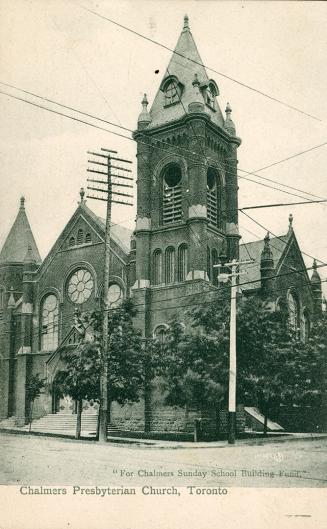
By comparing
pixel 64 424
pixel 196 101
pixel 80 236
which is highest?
pixel 196 101

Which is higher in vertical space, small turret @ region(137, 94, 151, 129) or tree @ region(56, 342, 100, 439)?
small turret @ region(137, 94, 151, 129)

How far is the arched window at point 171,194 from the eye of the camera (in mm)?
32938

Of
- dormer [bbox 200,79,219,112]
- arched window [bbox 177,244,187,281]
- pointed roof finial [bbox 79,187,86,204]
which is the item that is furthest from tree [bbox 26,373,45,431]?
dormer [bbox 200,79,219,112]

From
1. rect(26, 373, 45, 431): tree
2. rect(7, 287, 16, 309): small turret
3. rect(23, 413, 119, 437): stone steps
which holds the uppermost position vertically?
rect(7, 287, 16, 309): small turret

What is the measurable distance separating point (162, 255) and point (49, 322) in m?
9.29

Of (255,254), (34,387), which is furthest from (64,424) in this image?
(255,254)

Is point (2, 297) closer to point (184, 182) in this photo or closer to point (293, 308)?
point (184, 182)

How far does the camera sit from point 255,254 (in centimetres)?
3950

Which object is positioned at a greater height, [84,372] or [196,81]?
[196,81]

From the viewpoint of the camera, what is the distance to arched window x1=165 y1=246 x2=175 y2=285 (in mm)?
31983

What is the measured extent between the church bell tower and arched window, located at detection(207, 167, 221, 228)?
0.16 ft

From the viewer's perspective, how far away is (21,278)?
42.8 m

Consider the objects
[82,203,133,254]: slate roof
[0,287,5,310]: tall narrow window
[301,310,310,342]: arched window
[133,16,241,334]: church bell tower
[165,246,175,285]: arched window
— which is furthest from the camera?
[0,287,5,310]: tall narrow window

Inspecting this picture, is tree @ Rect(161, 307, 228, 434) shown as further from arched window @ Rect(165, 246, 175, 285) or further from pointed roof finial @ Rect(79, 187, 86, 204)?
pointed roof finial @ Rect(79, 187, 86, 204)
